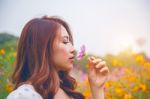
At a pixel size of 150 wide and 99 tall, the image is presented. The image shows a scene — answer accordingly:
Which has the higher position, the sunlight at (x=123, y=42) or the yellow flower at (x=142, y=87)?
the sunlight at (x=123, y=42)

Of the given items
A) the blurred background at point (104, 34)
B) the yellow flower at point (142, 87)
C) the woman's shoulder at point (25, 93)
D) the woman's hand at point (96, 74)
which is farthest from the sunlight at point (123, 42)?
the woman's shoulder at point (25, 93)

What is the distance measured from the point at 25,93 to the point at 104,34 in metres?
0.74

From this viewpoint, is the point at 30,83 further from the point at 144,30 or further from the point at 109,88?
the point at 144,30

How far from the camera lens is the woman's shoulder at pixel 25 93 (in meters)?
1.09

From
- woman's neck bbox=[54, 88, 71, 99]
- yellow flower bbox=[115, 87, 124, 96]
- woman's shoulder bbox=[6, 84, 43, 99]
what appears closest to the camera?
woman's shoulder bbox=[6, 84, 43, 99]

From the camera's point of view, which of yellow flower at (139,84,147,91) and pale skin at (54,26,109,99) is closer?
pale skin at (54,26,109,99)

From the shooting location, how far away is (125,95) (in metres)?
1.68

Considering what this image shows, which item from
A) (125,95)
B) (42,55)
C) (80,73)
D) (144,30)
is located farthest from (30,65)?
(144,30)

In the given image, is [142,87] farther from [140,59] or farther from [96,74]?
[96,74]

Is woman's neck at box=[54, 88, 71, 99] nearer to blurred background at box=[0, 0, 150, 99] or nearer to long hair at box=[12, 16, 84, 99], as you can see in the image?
long hair at box=[12, 16, 84, 99]

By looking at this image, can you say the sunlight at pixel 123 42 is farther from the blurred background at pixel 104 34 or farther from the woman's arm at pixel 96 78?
the woman's arm at pixel 96 78

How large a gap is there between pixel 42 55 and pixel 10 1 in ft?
2.26

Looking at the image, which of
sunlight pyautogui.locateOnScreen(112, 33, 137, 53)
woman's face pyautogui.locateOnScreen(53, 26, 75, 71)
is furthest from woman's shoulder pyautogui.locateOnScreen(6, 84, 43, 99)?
sunlight pyautogui.locateOnScreen(112, 33, 137, 53)

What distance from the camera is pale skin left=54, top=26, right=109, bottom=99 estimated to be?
3.95 feet
